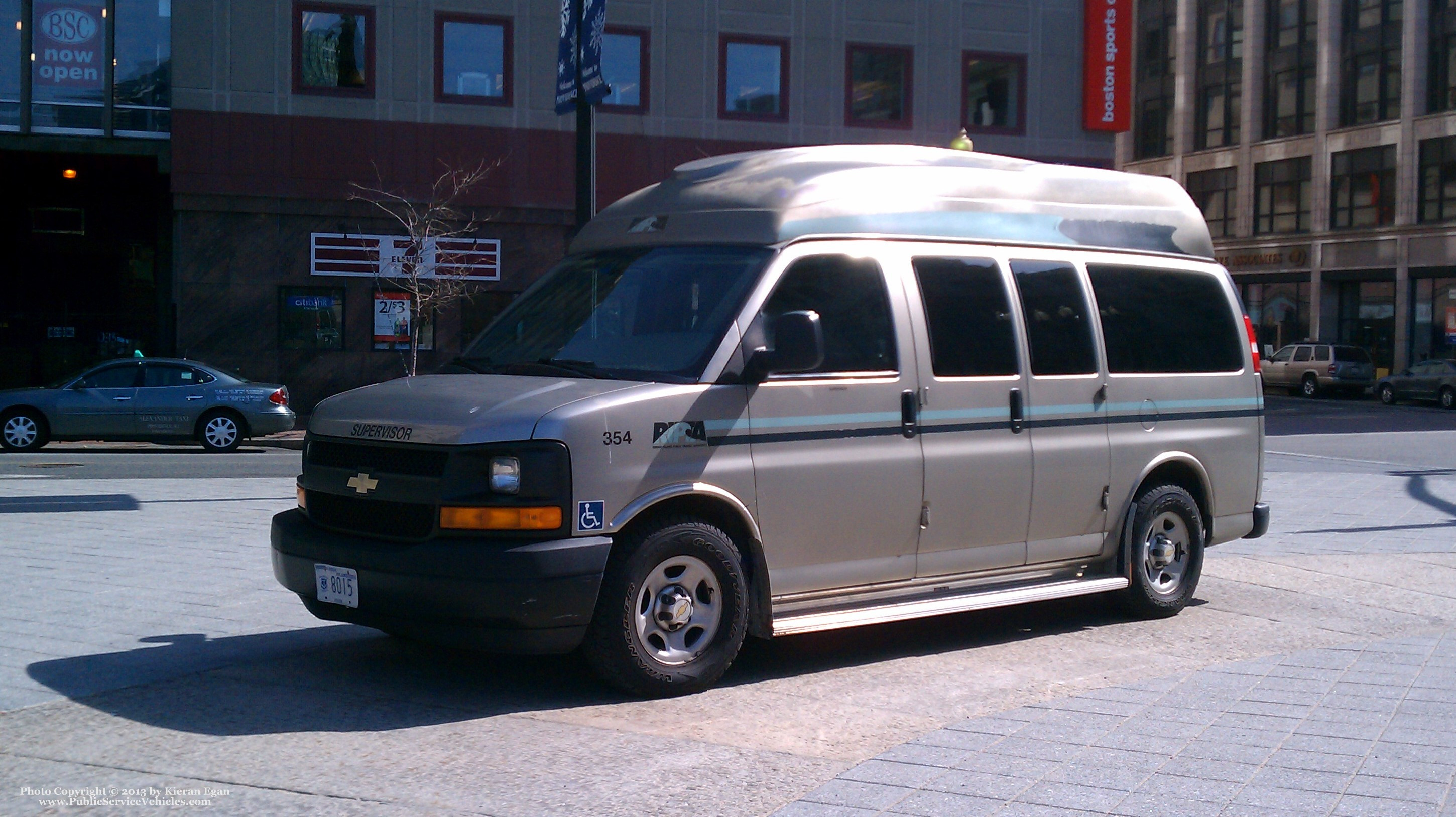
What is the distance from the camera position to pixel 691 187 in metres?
7.35

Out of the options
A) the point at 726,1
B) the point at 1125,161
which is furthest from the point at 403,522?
the point at 1125,161

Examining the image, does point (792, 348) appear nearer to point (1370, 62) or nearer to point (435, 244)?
point (435, 244)

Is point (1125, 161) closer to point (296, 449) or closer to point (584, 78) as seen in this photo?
point (296, 449)

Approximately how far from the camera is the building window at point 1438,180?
164 feet

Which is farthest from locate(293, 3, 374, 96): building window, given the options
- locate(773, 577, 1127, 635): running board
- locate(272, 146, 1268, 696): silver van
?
locate(773, 577, 1127, 635): running board

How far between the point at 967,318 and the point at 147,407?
16.9 m

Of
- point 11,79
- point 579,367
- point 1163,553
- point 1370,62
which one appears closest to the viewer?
point 579,367

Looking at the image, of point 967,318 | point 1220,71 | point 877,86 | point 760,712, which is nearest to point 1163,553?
point 967,318

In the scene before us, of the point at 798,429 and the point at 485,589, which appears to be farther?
the point at 798,429

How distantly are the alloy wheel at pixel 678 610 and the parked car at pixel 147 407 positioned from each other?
16917 millimetres

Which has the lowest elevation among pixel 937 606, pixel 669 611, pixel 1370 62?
pixel 937 606

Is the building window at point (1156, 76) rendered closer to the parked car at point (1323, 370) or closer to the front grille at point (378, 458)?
the parked car at point (1323, 370)

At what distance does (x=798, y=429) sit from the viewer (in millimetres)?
6562

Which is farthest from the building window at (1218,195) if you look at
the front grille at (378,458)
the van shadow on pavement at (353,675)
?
the front grille at (378,458)
